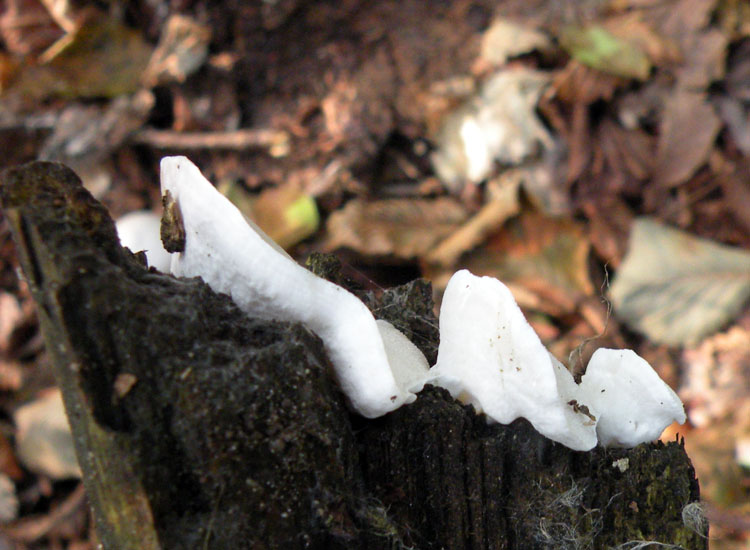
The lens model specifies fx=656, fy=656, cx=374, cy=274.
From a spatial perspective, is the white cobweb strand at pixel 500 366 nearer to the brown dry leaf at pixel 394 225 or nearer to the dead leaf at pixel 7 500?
the brown dry leaf at pixel 394 225

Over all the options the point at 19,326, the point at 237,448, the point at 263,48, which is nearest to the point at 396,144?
the point at 263,48

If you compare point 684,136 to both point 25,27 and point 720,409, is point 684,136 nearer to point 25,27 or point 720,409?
point 720,409

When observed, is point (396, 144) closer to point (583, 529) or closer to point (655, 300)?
point (655, 300)

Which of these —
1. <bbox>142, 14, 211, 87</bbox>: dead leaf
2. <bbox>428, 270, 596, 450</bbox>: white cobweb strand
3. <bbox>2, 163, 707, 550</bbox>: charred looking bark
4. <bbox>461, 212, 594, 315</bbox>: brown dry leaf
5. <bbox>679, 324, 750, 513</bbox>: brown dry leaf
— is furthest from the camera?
<bbox>142, 14, 211, 87</bbox>: dead leaf

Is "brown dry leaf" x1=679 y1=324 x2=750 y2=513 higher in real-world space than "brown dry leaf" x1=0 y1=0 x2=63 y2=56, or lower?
lower

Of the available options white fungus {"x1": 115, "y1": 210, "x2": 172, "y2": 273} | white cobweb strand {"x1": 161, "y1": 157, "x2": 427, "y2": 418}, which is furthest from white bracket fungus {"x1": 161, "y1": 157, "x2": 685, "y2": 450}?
white fungus {"x1": 115, "y1": 210, "x2": 172, "y2": 273}

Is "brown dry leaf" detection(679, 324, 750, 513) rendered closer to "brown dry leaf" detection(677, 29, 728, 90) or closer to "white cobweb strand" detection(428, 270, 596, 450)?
"brown dry leaf" detection(677, 29, 728, 90)

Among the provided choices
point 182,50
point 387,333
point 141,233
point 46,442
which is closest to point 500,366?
point 387,333

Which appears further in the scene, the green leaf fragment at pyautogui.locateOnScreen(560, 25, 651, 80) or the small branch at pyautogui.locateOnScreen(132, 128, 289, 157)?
the small branch at pyautogui.locateOnScreen(132, 128, 289, 157)
